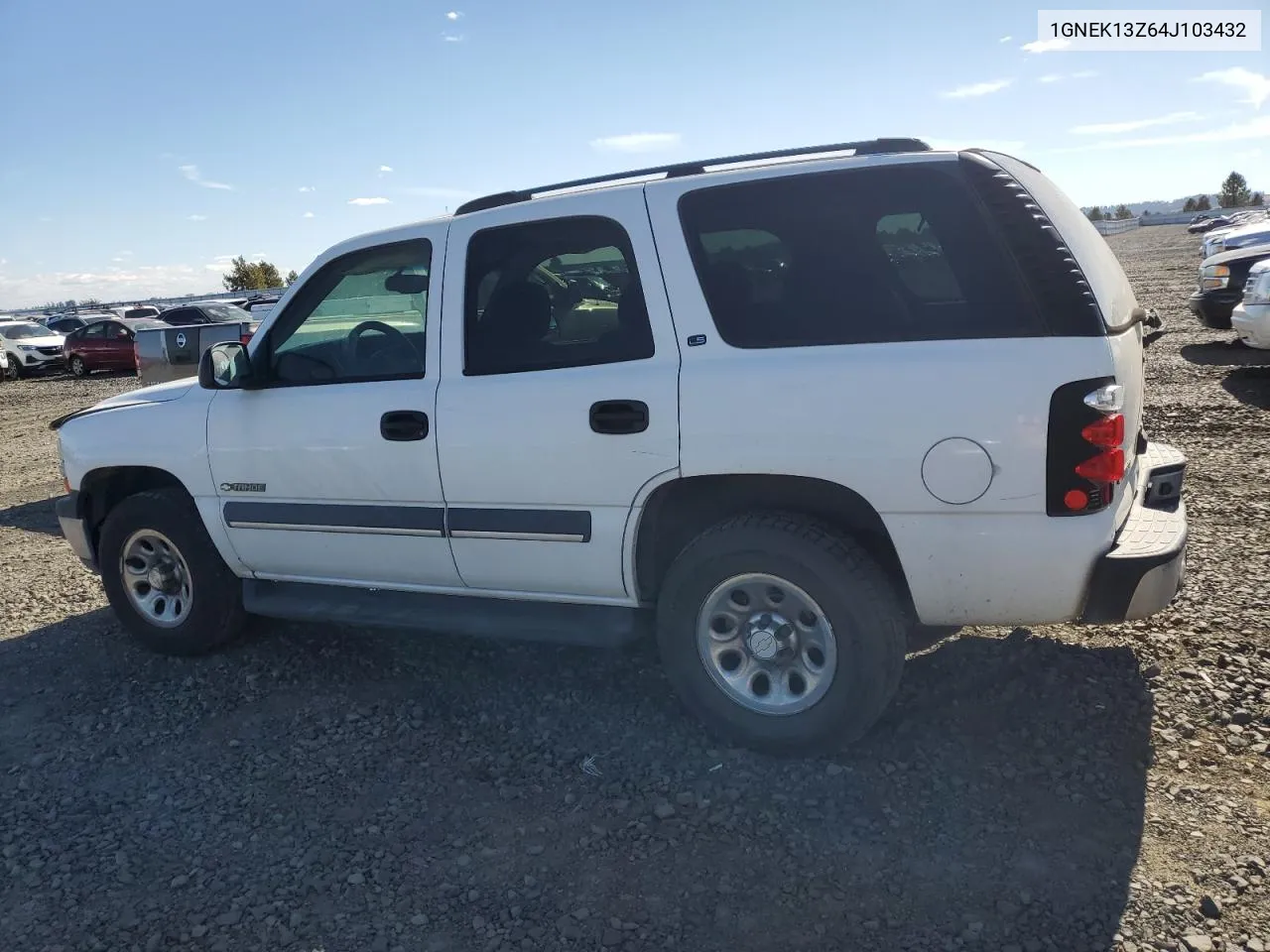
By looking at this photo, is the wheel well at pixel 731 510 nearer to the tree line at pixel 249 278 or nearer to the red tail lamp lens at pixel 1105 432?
the red tail lamp lens at pixel 1105 432

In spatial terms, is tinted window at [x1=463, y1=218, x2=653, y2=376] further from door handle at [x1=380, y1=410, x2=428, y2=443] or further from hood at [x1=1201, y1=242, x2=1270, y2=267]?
hood at [x1=1201, y1=242, x2=1270, y2=267]

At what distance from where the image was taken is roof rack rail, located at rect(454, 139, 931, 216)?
3.48 meters

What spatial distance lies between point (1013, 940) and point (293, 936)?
2015mm

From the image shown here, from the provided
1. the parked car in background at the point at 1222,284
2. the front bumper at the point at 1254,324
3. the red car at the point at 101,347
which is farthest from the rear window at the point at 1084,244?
the red car at the point at 101,347

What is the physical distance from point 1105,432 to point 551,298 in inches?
82.7

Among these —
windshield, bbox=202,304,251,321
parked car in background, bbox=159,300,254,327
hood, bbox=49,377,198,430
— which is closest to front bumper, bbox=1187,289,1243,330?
hood, bbox=49,377,198,430

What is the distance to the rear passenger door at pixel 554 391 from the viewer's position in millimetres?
3598

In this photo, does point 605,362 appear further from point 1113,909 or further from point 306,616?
point 1113,909

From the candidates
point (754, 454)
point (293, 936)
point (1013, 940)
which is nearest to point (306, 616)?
point (293, 936)

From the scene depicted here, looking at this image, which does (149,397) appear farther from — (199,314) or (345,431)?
(199,314)

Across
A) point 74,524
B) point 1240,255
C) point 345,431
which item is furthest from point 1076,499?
point 1240,255

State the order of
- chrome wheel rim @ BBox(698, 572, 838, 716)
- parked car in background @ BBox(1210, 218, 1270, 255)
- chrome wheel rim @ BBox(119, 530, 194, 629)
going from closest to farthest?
chrome wheel rim @ BBox(698, 572, 838, 716)
chrome wheel rim @ BBox(119, 530, 194, 629)
parked car in background @ BBox(1210, 218, 1270, 255)

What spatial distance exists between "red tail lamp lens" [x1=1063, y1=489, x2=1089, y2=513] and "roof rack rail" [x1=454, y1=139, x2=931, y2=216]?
1.27 m

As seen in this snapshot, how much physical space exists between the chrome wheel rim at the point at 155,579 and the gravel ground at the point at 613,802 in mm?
272
